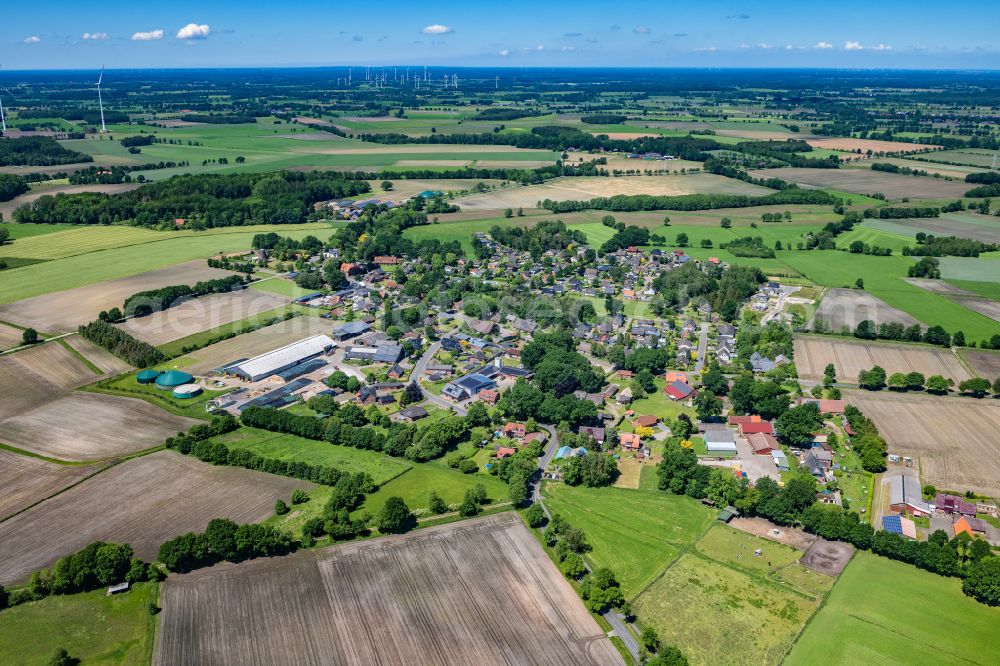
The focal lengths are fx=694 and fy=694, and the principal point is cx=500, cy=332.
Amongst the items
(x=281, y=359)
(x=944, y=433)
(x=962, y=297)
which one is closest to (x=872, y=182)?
(x=962, y=297)

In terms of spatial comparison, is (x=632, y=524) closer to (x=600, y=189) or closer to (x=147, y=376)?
(x=147, y=376)

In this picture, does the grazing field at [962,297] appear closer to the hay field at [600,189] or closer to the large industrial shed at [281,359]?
the hay field at [600,189]

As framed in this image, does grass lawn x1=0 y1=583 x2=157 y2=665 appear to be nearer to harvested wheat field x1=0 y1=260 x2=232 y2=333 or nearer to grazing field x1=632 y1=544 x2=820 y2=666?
grazing field x1=632 y1=544 x2=820 y2=666

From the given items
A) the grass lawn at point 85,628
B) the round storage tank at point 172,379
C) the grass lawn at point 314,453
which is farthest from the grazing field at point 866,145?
the grass lawn at point 85,628

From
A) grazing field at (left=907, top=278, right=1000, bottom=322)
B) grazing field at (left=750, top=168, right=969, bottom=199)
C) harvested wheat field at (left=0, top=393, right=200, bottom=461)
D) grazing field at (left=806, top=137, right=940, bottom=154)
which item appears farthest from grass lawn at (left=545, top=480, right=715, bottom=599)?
grazing field at (left=806, top=137, right=940, bottom=154)

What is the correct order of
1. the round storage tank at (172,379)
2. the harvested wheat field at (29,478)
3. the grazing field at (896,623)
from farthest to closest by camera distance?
the round storage tank at (172,379), the harvested wheat field at (29,478), the grazing field at (896,623)
